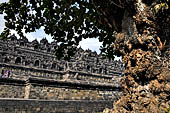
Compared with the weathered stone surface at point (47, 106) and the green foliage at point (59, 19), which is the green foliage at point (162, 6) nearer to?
the green foliage at point (59, 19)

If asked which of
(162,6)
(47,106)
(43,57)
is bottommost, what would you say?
(47,106)

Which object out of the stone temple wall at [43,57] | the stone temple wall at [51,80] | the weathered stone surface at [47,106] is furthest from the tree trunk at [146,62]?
the stone temple wall at [43,57]

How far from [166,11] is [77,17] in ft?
15.5

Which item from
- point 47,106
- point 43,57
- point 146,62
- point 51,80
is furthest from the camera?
point 43,57

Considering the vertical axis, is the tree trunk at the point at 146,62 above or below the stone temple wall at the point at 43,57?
below

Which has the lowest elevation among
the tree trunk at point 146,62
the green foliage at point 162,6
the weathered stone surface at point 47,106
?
the weathered stone surface at point 47,106

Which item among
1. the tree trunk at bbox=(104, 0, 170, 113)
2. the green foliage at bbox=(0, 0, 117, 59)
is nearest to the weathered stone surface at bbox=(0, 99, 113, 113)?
the green foliage at bbox=(0, 0, 117, 59)

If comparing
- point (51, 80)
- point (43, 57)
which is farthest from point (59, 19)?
point (43, 57)

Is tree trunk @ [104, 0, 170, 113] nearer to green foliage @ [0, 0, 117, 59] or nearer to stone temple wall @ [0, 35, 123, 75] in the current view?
green foliage @ [0, 0, 117, 59]

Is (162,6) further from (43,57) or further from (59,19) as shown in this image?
(43,57)

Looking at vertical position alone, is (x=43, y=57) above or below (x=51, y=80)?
above

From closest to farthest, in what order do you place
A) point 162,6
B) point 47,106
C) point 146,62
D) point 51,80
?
point 162,6 → point 146,62 → point 47,106 → point 51,80

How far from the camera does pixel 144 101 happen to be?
2.75 metres

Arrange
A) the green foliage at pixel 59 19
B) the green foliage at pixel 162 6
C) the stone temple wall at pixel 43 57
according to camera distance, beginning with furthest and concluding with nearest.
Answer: the stone temple wall at pixel 43 57, the green foliage at pixel 59 19, the green foliage at pixel 162 6
